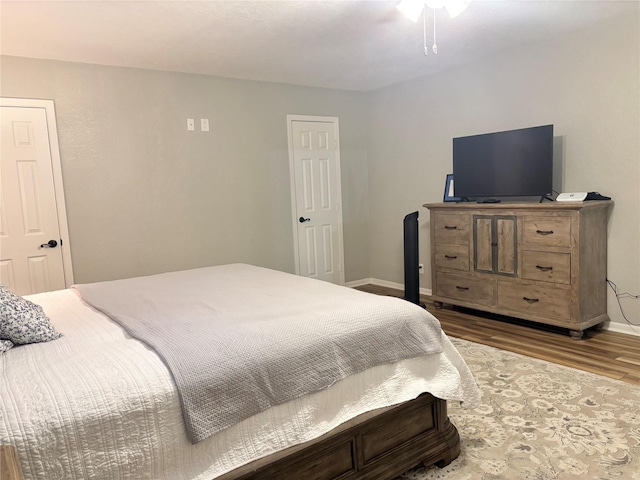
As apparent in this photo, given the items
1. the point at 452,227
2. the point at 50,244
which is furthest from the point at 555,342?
the point at 50,244

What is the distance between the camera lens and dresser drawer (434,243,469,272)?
427cm

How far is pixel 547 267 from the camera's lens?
12.0 ft

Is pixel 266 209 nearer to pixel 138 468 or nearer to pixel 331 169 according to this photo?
pixel 331 169

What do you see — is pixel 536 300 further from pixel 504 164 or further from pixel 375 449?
pixel 375 449

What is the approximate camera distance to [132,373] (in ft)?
4.67

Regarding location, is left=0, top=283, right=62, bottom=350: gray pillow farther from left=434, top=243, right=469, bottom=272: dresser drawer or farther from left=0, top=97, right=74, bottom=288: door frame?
left=434, top=243, right=469, bottom=272: dresser drawer

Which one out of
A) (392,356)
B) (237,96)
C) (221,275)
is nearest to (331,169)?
(237,96)

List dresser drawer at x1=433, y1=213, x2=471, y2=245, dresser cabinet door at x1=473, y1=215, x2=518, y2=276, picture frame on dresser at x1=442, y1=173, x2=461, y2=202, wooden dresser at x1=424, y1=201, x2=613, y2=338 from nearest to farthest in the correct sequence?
wooden dresser at x1=424, y1=201, x2=613, y2=338
dresser cabinet door at x1=473, y1=215, x2=518, y2=276
dresser drawer at x1=433, y1=213, x2=471, y2=245
picture frame on dresser at x1=442, y1=173, x2=461, y2=202

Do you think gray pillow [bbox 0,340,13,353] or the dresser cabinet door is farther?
the dresser cabinet door

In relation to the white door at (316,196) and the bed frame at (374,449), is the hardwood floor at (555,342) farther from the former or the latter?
the white door at (316,196)

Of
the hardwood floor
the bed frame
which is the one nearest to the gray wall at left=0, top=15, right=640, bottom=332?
the hardwood floor

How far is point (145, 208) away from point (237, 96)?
1494 mm

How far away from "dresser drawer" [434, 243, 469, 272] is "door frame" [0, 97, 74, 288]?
3385mm

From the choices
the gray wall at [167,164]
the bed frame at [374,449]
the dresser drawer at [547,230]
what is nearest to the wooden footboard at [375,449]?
the bed frame at [374,449]
